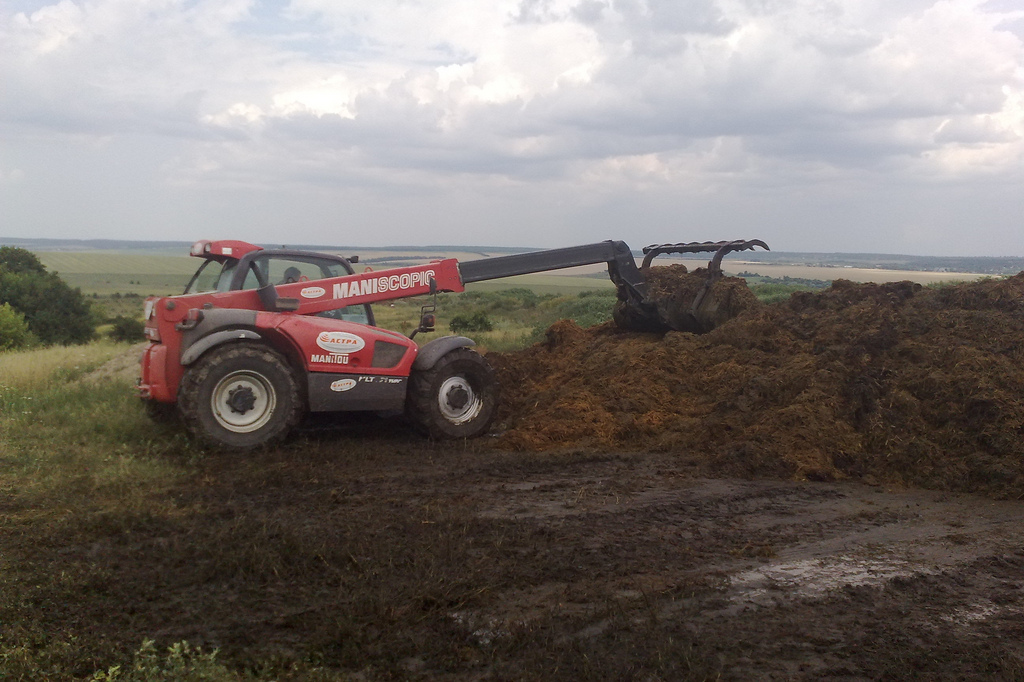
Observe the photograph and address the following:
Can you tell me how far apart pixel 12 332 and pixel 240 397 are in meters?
21.1

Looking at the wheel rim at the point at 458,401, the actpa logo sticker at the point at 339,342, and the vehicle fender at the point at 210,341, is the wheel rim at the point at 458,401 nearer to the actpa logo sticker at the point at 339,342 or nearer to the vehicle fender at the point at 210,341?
the actpa logo sticker at the point at 339,342

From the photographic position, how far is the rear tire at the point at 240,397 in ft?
26.0

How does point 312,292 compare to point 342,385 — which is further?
point 312,292

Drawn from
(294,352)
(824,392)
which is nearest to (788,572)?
(824,392)

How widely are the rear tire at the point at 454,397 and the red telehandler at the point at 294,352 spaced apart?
13 mm

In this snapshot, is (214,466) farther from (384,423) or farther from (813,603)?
(813,603)

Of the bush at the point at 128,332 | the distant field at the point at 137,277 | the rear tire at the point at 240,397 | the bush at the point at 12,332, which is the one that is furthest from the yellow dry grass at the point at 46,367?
the distant field at the point at 137,277

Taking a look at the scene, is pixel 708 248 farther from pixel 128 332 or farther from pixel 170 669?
pixel 128 332

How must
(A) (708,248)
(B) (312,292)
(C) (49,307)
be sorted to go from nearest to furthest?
(B) (312,292)
(A) (708,248)
(C) (49,307)

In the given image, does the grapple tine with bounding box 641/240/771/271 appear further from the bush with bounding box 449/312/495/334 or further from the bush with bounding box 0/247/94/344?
the bush with bounding box 0/247/94/344

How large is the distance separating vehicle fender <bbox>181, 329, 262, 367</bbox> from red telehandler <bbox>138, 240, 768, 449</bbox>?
0.03ft

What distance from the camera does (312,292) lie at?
29.8ft

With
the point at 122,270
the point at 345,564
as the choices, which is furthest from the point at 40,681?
the point at 122,270

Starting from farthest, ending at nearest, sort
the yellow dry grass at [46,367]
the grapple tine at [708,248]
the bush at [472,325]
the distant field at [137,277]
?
the distant field at [137,277], the bush at [472,325], the yellow dry grass at [46,367], the grapple tine at [708,248]
